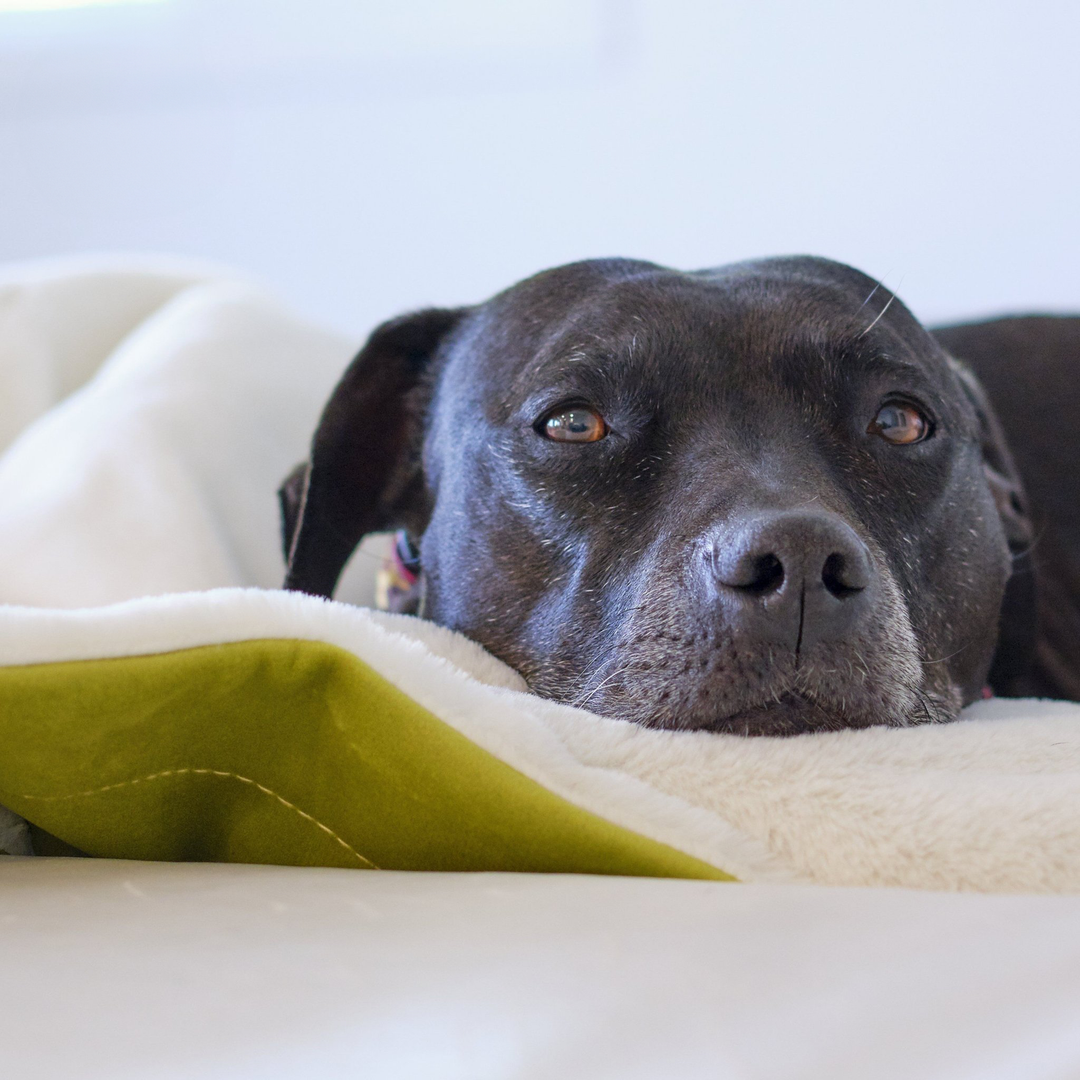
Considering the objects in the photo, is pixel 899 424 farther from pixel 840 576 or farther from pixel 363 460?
pixel 363 460

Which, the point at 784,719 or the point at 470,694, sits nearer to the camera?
the point at 470,694

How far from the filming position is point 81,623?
3.27ft

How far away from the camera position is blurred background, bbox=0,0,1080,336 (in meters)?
4.54

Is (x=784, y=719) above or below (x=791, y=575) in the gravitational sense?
below

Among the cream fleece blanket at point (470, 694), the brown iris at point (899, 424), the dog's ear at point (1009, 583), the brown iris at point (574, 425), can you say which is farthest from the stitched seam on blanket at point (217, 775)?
the dog's ear at point (1009, 583)

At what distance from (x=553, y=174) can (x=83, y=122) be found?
1975mm

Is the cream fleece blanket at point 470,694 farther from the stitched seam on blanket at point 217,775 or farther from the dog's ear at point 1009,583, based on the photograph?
the dog's ear at point 1009,583

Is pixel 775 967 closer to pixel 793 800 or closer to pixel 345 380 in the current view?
pixel 793 800

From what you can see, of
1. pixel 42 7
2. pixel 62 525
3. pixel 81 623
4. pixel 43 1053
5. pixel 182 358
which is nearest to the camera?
pixel 43 1053

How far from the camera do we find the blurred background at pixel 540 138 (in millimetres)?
4543

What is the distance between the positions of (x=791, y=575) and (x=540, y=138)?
12.8ft

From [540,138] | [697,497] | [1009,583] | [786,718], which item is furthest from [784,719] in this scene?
[540,138]

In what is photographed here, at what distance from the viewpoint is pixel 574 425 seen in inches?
65.5

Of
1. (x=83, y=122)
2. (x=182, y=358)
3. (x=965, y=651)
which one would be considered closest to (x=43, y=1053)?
(x=965, y=651)
